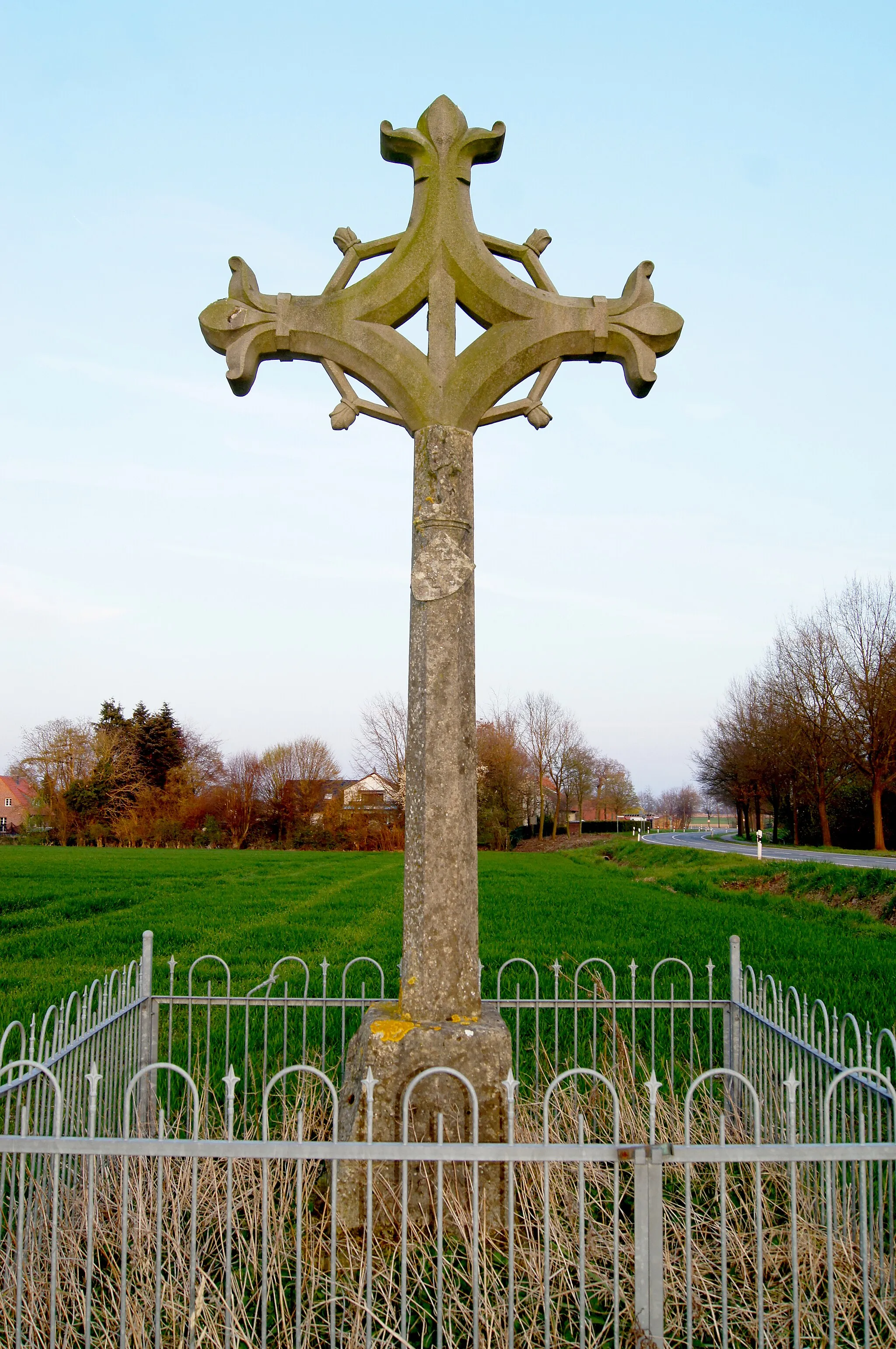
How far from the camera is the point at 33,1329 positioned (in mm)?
2910

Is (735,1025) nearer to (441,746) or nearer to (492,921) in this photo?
(441,746)

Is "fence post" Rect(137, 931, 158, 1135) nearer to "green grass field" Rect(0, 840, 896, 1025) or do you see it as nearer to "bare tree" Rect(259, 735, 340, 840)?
"green grass field" Rect(0, 840, 896, 1025)

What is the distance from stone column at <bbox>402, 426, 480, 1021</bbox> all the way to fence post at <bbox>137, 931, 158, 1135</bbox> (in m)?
1.87

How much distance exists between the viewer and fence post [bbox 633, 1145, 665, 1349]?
2.55 metres

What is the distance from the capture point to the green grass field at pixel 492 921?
9.62 meters

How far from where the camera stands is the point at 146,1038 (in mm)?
5109

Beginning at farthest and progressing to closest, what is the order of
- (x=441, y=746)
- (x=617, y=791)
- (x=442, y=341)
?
(x=617, y=791)
(x=442, y=341)
(x=441, y=746)

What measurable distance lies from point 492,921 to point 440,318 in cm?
1198

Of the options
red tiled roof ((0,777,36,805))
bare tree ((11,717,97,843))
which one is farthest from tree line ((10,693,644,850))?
red tiled roof ((0,777,36,805))

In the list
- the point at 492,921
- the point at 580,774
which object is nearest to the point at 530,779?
the point at 580,774

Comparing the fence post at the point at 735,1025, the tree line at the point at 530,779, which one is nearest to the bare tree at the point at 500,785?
the tree line at the point at 530,779

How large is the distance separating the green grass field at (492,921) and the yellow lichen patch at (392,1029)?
4.51 metres

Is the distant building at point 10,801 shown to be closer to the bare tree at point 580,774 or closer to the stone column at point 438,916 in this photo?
the bare tree at point 580,774

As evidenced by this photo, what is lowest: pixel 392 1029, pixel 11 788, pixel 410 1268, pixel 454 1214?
pixel 410 1268
